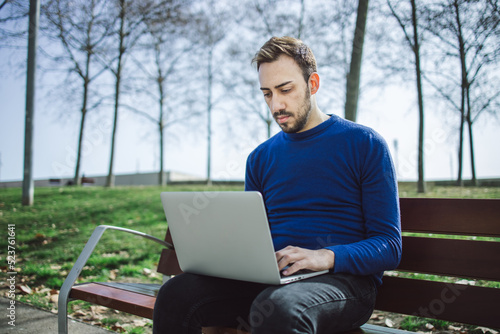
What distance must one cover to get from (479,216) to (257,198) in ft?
4.04

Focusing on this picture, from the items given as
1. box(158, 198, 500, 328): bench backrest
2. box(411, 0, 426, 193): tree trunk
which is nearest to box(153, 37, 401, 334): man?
box(158, 198, 500, 328): bench backrest

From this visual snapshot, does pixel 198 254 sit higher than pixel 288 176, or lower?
lower

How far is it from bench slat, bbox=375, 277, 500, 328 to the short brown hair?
1.14 meters

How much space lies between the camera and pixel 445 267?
210 cm

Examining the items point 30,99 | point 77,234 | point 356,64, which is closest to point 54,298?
point 77,234

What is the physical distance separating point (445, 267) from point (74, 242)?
5.34m

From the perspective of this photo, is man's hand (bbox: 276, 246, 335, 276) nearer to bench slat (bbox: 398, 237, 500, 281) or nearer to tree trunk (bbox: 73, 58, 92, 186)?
bench slat (bbox: 398, 237, 500, 281)

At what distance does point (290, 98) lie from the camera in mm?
2074

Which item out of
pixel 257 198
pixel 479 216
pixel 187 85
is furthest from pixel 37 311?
pixel 187 85

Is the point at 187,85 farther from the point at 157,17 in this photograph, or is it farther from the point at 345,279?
the point at 345,279

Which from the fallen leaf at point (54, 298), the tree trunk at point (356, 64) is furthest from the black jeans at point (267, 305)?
the tree trunk at point (356, 64)

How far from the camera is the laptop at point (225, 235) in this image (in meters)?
1.54

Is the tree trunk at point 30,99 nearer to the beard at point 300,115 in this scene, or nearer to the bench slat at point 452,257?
the beard at point 300,115

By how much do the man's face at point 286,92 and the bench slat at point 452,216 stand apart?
746 mm
